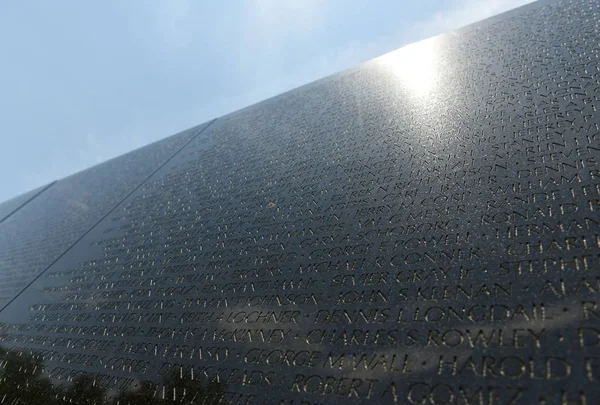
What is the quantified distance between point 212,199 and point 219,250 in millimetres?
819

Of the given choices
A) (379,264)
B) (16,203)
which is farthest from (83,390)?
(16,203)

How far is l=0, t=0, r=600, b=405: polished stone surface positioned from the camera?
1151 millimetres

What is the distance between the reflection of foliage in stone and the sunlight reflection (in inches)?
98.8

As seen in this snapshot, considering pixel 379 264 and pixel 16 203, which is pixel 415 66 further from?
pixel 16 203

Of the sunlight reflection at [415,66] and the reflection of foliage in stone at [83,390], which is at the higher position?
the sunlight reflection at [415,66]

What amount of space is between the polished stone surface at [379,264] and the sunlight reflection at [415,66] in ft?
0.12

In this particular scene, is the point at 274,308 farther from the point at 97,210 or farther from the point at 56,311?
the point at 97,210

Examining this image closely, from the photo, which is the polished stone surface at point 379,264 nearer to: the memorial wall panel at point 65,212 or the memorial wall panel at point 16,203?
the memorial wall panel at point 65,212

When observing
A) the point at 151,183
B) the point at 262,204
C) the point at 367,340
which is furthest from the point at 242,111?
the point at 367,340

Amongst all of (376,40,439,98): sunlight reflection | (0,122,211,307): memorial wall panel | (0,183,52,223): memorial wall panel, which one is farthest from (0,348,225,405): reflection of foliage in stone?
(0,183,52,223): memorial wall panel

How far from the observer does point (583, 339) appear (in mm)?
1005

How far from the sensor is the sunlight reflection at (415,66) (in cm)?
321

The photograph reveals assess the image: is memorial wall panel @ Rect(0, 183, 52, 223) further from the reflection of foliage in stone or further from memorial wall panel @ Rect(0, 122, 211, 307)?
the reflection of foliage in stone

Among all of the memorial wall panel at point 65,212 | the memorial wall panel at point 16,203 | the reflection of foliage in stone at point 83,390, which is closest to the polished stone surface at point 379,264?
the reflection of foliage in stone at point 83,390
